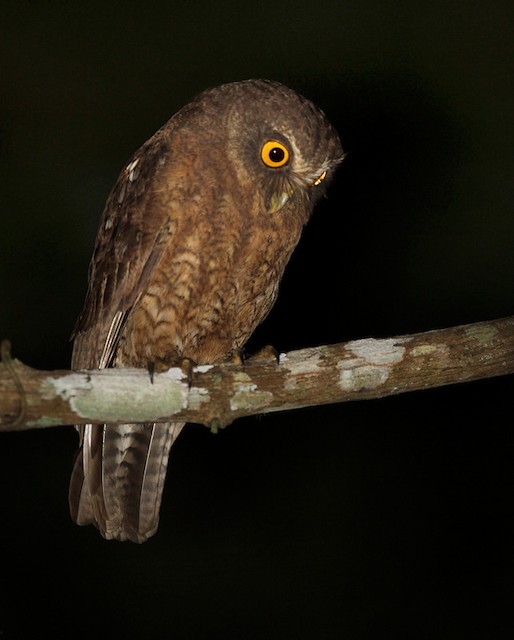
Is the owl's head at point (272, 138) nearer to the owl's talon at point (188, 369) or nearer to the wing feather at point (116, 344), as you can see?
the wing feather at point (116, 344)

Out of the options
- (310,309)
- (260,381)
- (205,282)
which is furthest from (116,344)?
(310,309)

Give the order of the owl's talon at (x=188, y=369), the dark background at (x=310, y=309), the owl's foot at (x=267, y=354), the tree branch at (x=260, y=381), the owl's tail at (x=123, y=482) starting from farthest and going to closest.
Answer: the dark background at (x=310, y=309)
the owl's tail at (x=123, y=482)
the owl's foot at (x=267, y=354)
the owl's talon at (x=188, y=369)
the tree branch at (x=260, y=381)

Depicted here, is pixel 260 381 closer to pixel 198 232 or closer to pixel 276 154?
pixel 198 232

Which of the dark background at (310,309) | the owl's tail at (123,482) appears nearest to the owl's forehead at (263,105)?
the owl's tail at (123,482)

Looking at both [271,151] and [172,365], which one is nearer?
[172,365]

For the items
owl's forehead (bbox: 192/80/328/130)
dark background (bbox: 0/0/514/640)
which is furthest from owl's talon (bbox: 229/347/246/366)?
dark background (bbox: 0/0/514/640)

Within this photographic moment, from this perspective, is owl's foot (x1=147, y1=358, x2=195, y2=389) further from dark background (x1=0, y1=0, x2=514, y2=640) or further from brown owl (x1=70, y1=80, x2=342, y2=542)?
dark background (x1=0, y1=0, x2=514, y2=640)
